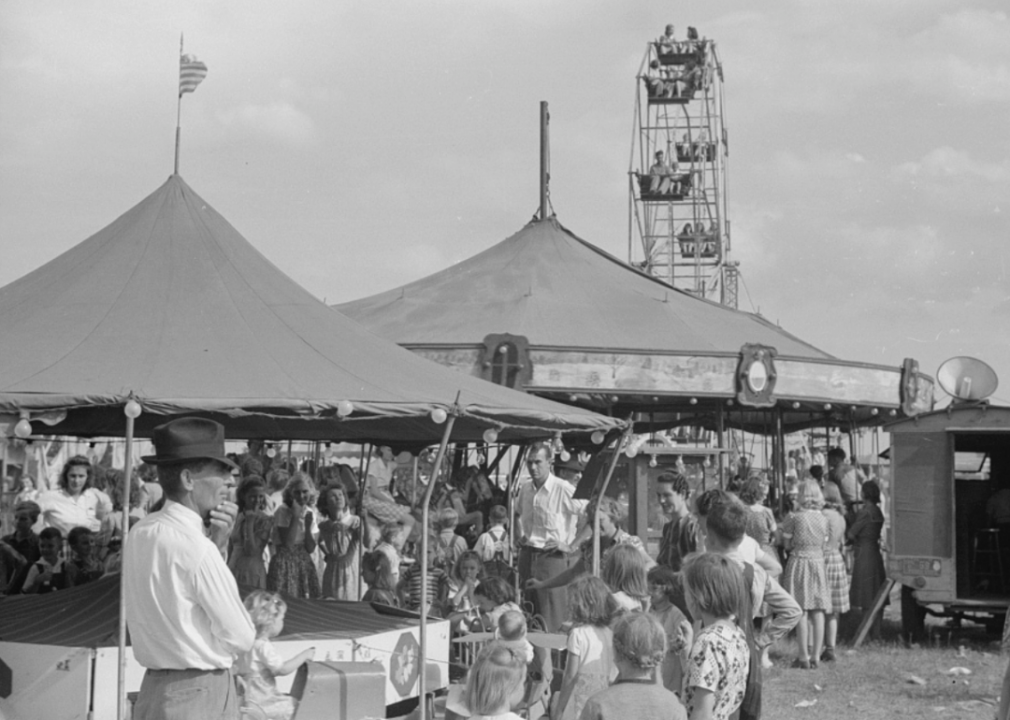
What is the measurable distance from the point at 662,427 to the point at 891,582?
1141 centimetres

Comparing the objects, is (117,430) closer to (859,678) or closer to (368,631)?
(368,631)

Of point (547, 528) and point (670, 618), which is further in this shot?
point (547, 528)

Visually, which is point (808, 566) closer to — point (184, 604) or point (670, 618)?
point (670, 618)

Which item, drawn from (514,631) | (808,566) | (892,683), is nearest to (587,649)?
(514,631)

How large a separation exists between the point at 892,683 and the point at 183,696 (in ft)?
26.9

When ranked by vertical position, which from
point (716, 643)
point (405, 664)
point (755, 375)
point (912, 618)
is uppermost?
point (755, 375)

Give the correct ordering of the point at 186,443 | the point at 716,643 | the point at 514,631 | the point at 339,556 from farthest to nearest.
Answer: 1. the point at 339,556
2. the point at 514,631
3. the point at 716,643
4. the point at 186,443

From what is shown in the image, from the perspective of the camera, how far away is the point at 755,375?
19078mm

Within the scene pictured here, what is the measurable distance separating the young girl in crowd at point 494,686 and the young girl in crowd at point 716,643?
0.91 m

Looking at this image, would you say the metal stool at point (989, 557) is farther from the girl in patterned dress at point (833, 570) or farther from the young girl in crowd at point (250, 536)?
the young girl in crowd at point (250, 536)

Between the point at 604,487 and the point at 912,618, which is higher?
the point at 604,487

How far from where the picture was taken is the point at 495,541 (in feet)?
41.9

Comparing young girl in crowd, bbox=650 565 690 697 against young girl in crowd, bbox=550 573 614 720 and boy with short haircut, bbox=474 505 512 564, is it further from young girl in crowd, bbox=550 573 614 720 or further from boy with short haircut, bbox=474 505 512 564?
boy with short haircut, bbox=474 505 512 564

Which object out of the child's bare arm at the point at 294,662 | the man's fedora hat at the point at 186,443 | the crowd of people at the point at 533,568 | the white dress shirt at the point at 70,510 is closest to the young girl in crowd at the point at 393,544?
the crowd of people at the point at 533,568
